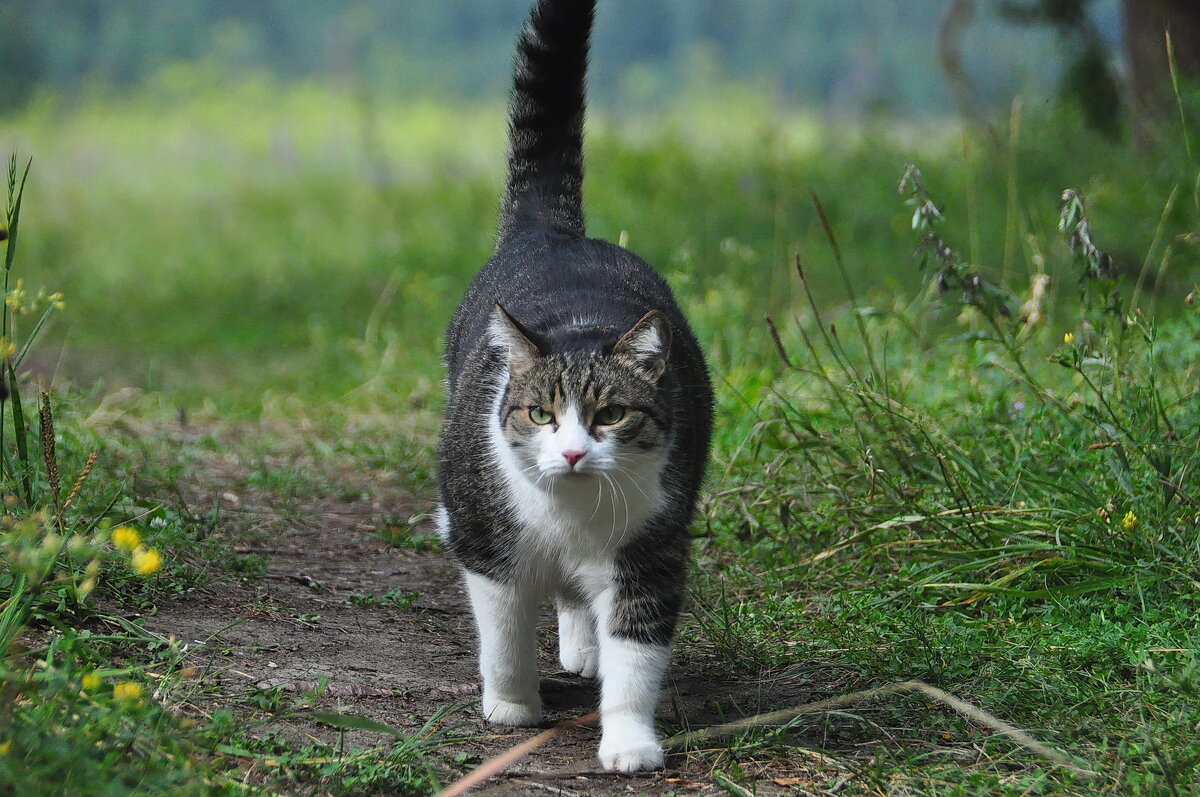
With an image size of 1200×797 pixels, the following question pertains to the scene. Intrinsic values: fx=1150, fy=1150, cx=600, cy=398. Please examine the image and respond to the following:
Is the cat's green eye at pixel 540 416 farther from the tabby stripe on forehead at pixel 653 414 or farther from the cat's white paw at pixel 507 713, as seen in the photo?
the cat's white paw at pixel 507 713

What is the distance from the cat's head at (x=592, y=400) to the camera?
8.09ft

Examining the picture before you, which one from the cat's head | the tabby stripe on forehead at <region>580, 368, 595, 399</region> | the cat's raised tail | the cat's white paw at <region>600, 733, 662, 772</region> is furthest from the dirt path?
the cat's raised tail

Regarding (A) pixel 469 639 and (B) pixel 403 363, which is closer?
(A) pixel 469 639

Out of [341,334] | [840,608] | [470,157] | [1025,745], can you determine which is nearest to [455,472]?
[840,608]

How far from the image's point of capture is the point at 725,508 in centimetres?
378

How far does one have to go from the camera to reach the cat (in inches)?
97.6

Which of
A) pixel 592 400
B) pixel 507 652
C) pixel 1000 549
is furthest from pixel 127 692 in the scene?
pixel 1000 549

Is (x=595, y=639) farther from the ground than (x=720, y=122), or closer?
closer

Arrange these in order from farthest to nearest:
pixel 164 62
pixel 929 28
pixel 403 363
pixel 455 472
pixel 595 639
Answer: pixel 164 62, pixel 929 28, pixel 403 363, pixel 595 639, pixel 455 472

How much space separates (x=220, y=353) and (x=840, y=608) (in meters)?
4.98

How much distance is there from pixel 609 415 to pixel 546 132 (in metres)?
1.51

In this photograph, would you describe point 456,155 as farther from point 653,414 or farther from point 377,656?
point 653,414

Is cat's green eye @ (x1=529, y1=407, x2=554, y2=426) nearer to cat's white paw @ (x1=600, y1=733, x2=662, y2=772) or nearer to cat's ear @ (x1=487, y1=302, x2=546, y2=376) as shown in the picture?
cat's ear @ (x1=487, y1=302, x2=546, y2=376)

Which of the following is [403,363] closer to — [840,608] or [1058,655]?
[840,608]
